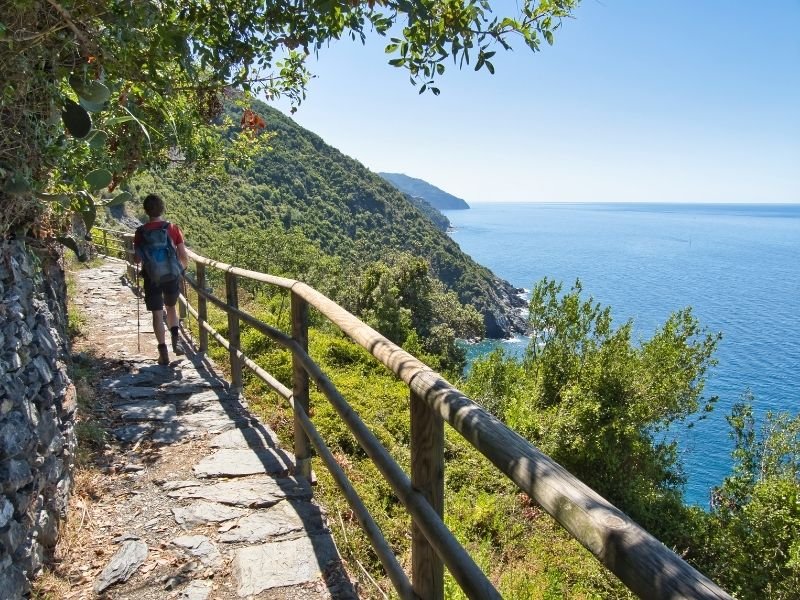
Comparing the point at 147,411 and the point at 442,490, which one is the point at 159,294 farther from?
the point at 442,490

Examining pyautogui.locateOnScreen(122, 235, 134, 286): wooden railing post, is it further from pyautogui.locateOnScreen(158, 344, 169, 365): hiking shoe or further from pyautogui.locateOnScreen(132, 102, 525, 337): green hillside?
pyautogui.locateOnScreen(132, 102, 525, 337): green hillside

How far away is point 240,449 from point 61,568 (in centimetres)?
145

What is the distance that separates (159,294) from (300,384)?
3.20 meters

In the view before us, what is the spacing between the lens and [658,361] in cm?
2689

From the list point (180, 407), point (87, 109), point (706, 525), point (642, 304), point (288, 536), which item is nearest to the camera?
point (87, 109)

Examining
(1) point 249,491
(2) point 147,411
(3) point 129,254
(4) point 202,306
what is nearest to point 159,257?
(4) point 202,306

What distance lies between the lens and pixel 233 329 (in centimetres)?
490

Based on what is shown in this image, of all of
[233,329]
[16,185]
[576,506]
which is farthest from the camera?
[233,329]

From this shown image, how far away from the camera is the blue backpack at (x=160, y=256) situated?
5445 millimetres

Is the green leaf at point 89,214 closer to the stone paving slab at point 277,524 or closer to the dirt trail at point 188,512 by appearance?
the dirt trail at point 188,512

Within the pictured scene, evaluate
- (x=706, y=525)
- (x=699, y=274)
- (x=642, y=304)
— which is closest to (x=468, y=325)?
(x=706, y=525)

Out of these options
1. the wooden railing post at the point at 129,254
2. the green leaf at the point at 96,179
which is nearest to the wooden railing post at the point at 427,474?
the green leaf at the point at 96,179

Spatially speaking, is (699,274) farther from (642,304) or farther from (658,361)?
(658,361)

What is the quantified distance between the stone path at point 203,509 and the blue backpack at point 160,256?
1183 mm
